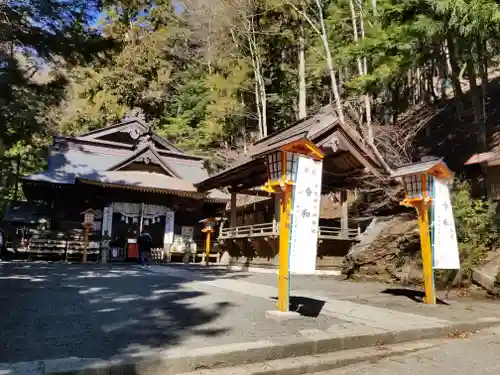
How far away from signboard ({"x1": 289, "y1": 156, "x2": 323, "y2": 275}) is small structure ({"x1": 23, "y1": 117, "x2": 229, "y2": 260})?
1471cm

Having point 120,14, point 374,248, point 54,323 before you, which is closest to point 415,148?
point 374,248

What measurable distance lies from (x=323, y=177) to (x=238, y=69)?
40.3 ft

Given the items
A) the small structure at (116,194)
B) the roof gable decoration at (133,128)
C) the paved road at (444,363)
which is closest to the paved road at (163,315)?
the paved road at (444,363)

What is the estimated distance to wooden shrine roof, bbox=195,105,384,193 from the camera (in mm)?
14805

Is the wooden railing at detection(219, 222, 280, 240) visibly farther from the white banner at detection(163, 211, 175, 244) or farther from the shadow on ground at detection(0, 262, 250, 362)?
the shadow on ground at detection(0, 262, 250, 362)

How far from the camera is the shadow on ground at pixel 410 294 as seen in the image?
811 cm

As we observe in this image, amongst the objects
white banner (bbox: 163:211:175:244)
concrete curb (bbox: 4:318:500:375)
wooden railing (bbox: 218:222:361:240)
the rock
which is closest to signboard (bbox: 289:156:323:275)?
concrete curb (bbox: 4:318:500:375)

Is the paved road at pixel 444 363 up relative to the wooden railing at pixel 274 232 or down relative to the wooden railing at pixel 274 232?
down

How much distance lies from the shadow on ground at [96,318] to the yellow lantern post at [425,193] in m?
3.97

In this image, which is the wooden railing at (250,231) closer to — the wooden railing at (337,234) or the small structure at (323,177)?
the small structure at (323,177)

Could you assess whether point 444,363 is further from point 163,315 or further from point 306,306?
point 163,315

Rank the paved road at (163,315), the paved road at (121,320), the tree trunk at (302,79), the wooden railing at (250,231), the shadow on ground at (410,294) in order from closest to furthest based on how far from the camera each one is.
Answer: the paved road at (121,320) → the paved road at (163,315) → the shadow on ground at (410,294) → the wooden railing at (250,231) → the tree trunk at (302,79)

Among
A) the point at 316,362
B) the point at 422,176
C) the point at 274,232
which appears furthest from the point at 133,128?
the point at 316,362

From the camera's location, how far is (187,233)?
71.6 ft
